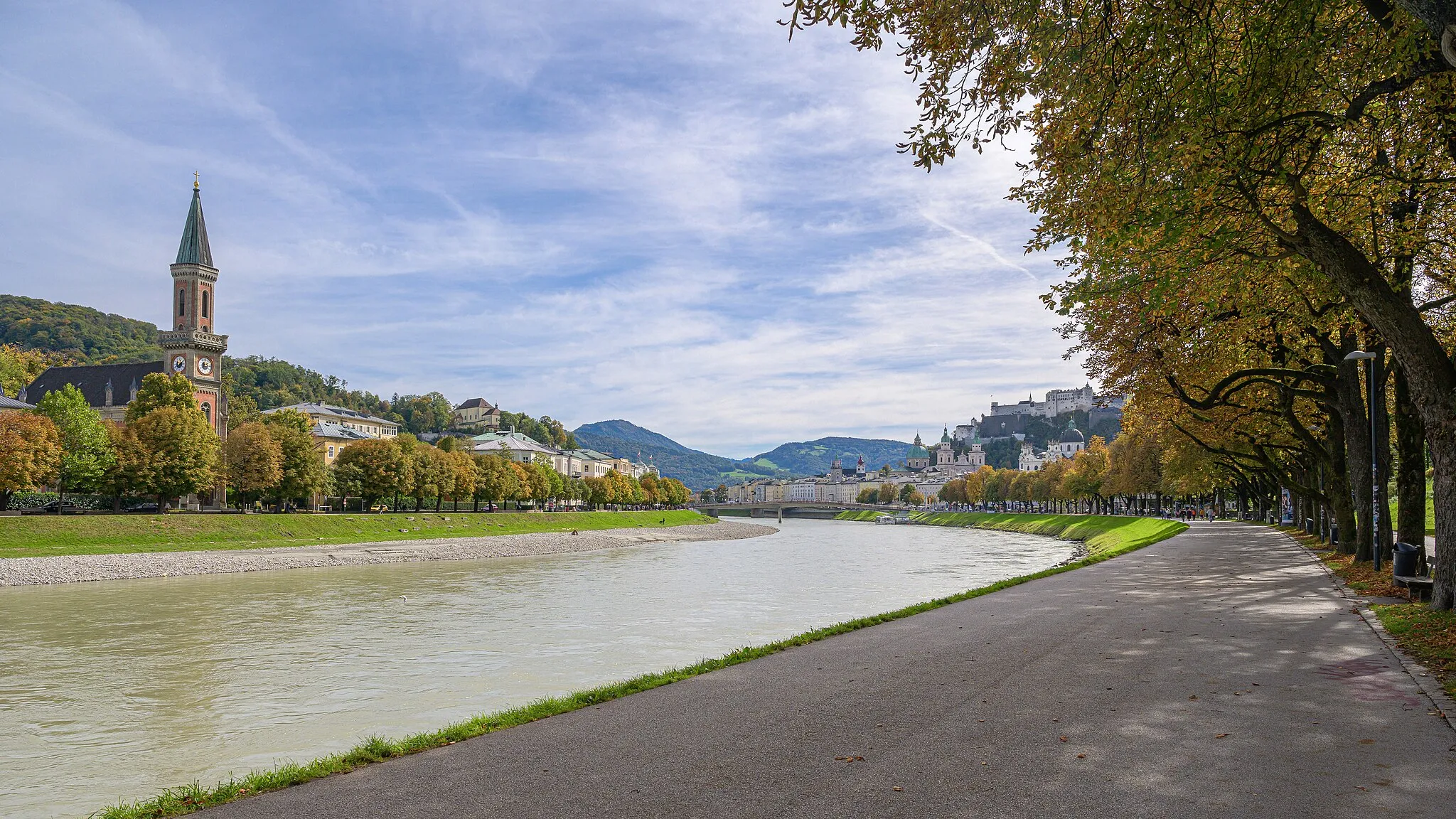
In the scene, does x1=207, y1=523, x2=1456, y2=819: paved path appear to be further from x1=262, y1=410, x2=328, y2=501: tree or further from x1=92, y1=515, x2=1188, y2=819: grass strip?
x1=262, y1=410, x2=328, y2=501: tree

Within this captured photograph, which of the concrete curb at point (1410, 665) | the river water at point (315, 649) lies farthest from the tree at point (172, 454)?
the concrete curb at point (1410, 665)

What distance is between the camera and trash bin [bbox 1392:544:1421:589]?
52.9ft

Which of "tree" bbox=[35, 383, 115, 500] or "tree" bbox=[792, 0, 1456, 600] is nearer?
"tree" bbox=[792, 0, 1456, 600]

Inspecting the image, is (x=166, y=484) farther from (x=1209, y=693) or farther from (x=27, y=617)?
(x=1209, y=693)

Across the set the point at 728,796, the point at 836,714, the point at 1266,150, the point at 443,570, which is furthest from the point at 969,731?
the point at 443,570

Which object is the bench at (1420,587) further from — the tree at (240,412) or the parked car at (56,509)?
the tree at (240,412)

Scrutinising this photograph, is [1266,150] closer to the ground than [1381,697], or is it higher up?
higher up

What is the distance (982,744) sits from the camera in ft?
24.5

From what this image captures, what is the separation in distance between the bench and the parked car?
63.4 metres

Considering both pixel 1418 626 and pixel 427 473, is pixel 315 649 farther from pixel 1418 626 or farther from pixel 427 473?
pixel 427 473

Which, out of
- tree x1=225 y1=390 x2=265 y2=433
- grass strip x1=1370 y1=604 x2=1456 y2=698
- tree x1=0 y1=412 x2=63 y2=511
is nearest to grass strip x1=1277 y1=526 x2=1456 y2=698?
grass strip x1=1370 y1=604 x2=1456 y2=698

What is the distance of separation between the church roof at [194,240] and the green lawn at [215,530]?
43250 millimetres

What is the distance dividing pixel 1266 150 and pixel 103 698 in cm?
1862

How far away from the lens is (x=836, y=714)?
8.70 metres
